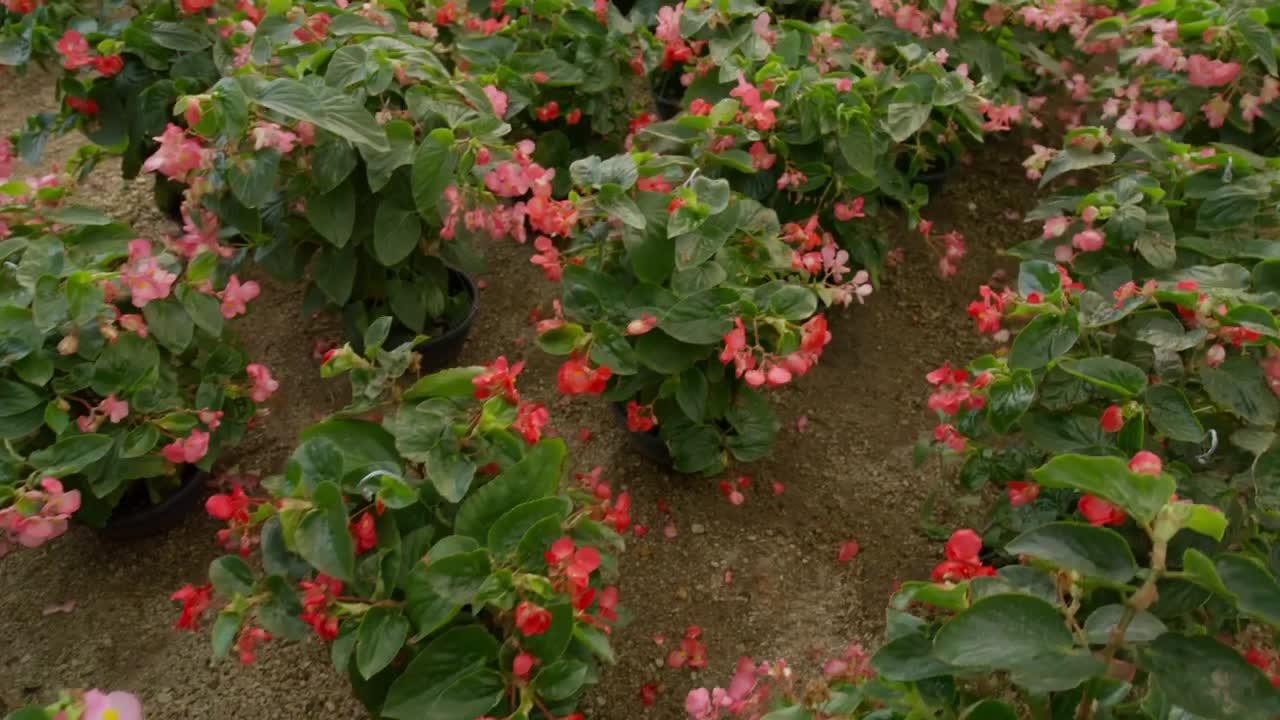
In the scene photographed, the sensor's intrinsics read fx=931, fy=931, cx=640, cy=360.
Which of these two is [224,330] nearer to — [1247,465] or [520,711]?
[520,711]

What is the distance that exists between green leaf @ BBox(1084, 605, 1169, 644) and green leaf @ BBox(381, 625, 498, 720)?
0.60m

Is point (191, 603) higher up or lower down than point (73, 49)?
lower down

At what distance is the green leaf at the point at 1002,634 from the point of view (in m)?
0.79

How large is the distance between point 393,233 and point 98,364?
491mm

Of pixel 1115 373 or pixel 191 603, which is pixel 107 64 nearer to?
pixel 191 603

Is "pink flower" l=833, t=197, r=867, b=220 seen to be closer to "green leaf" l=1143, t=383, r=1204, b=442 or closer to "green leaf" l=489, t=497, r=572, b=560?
"green leaf" l=1143, t=383, r=1204, b=442

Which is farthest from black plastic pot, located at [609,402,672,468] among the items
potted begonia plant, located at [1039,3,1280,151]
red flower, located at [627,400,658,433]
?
potted begonia plant, located at [1039,3,1280,151]

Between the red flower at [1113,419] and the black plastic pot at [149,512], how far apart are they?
1.49 meters

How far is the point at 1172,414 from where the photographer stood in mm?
1188

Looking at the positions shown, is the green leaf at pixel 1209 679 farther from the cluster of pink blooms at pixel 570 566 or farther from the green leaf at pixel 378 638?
the green leaf at pixel 378 638

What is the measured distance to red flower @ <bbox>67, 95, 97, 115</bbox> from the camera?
74.7 inches

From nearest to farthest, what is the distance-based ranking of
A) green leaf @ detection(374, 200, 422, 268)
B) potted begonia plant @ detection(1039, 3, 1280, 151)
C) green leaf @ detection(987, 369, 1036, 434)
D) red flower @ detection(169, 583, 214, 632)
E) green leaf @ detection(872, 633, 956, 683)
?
green leaf @ detection(872, 633, 956, 683)
red flower @ detection(169, 583, 214, 632)
green leaf @ detection(987, 369, 1036, 434)
green leaf @ detection(374, 200, 422, 268)
potted begonia plant @ detection(1039, 3, 1280, 151)

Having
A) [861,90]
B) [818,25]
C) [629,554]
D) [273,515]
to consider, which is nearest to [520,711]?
[273,515]

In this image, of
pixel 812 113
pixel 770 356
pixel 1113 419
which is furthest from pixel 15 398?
pixel 1113 419
